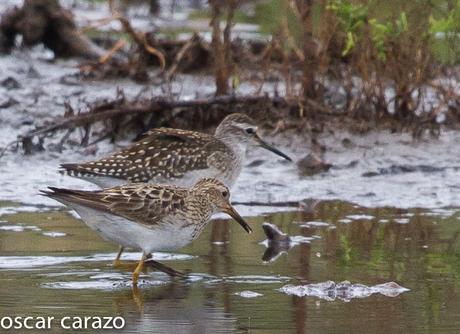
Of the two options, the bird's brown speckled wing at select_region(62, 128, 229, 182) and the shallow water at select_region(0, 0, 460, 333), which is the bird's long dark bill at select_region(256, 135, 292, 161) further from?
the bird's brown speckled wing at select_region(62, 128, 229, 182)

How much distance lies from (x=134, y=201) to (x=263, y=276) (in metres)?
0.95

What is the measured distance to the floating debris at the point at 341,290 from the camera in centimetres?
798

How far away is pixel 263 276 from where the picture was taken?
8.56m

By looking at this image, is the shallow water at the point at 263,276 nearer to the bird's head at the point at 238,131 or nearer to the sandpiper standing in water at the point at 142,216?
the sandpiper standing in water at the point at 142,216

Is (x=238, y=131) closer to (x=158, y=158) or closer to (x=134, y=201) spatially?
(x=158, y=158)

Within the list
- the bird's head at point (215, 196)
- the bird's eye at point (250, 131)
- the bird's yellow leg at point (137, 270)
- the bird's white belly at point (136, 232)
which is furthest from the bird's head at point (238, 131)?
the bird's yellow leg at point (137, 270)

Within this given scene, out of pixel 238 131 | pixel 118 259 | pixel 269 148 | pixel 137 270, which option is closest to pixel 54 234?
pixel 118 259

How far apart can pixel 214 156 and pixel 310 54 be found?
2.49 metres

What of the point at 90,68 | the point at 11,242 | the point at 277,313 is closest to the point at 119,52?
the point at 90,68

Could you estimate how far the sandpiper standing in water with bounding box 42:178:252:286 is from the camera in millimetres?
8516

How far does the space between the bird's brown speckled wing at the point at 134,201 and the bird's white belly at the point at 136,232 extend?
48 mm

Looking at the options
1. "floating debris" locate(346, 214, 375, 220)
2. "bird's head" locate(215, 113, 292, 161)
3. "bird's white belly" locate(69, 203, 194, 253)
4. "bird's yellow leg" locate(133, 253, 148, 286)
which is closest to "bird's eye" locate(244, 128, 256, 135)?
"bird's head" locate(215, 113, 292, 161)

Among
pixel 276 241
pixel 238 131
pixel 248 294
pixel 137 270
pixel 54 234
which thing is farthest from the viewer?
pixel 238 131

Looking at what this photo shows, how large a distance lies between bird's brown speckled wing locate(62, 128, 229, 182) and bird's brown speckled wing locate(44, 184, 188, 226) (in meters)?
1.59
